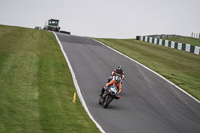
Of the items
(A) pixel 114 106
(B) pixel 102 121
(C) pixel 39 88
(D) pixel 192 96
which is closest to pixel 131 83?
(D) pixel 192 96

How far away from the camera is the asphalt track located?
12.5m

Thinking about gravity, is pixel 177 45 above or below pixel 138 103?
above

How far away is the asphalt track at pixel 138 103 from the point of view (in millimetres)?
12516

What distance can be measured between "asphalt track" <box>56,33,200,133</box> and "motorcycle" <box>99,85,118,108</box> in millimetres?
298

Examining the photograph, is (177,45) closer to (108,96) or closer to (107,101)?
(108,96)

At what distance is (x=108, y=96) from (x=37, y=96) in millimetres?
3424

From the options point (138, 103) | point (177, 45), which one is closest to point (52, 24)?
point (177, 45)

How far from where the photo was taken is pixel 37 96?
1428 centimetres

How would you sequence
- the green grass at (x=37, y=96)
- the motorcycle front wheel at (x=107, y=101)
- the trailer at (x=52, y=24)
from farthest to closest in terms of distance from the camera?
the trailer at (x=52, y=24) → the motorcycle front wheel at (x=107, y=101) → the green grass at (x=37, y=96)

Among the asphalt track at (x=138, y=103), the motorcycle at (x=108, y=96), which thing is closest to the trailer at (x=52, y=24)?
the asphalt track at (x=138, y=103)

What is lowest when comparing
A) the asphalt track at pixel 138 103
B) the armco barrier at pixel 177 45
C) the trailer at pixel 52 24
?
the asphalt track at pixel 138 103

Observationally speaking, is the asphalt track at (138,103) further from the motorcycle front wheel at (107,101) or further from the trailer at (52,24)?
the trailer at (52,24)

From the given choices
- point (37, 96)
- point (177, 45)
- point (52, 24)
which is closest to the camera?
point (37, 96)

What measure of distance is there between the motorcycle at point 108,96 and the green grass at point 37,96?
121cm
